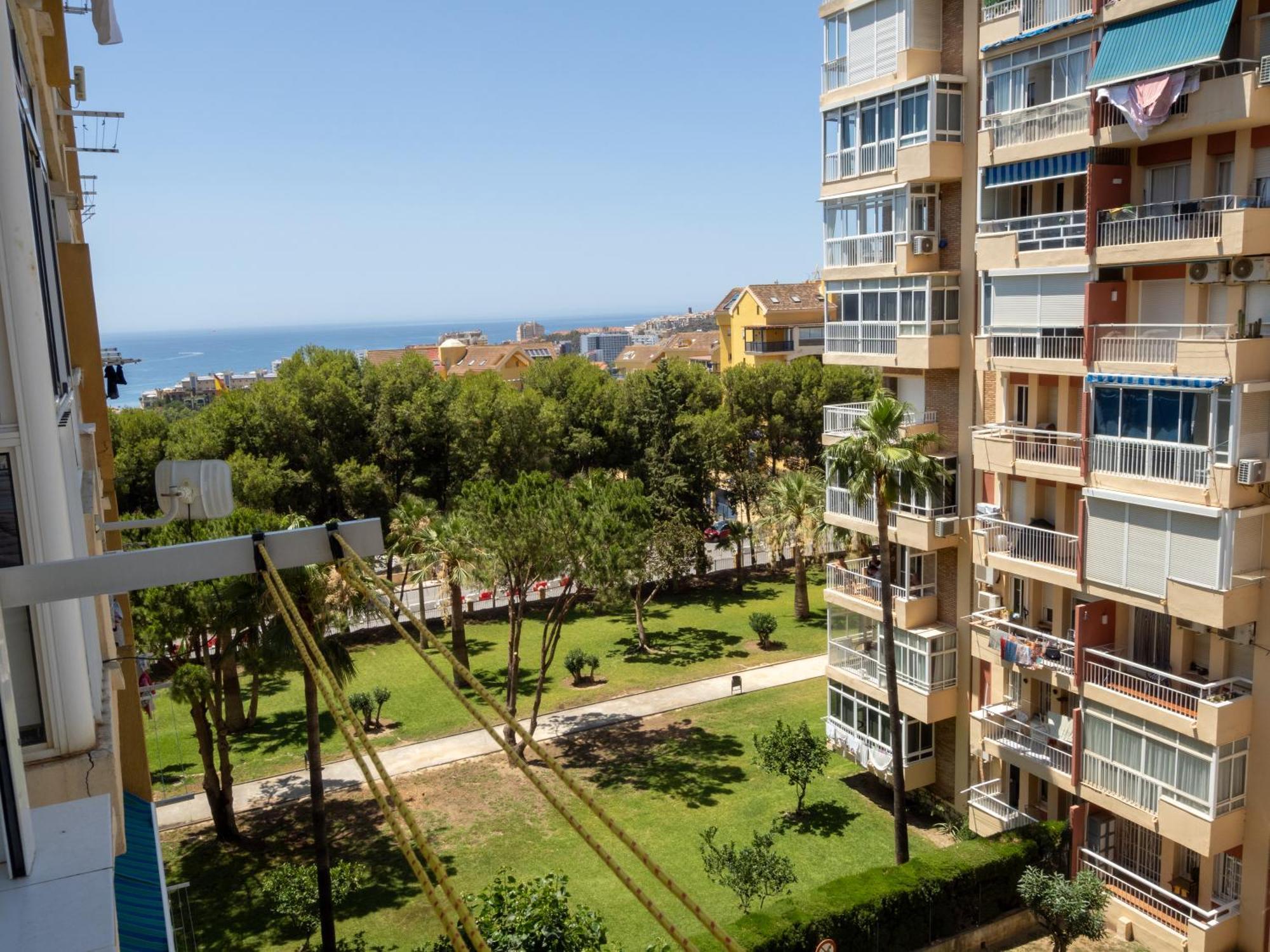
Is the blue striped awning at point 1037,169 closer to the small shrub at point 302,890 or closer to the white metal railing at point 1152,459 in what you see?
the white metal railing at point 1152,459

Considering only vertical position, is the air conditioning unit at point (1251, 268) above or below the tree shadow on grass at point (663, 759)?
above

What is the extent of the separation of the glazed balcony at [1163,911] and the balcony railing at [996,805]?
5.82ft

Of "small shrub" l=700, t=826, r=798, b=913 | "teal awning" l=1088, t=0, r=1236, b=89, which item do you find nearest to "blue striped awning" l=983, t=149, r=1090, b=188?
"teal awning" l=1088, t=0, r=1236, b=89

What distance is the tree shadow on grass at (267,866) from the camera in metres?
20.3

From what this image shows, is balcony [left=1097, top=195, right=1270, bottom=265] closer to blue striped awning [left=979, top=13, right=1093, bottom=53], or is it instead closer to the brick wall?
blue striped awning [left=979, top=13, right=1093, bottom=53]

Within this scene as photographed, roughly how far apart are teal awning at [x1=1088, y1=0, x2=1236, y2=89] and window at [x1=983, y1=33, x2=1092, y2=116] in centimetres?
79

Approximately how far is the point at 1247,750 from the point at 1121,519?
4.41 metres

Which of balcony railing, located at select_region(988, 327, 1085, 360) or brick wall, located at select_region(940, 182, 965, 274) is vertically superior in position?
brick wall, located at select_region(940, 182, 965, 274)

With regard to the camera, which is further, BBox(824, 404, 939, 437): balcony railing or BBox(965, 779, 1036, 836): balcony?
BBox(824, 404, 939, 437): balcony railing

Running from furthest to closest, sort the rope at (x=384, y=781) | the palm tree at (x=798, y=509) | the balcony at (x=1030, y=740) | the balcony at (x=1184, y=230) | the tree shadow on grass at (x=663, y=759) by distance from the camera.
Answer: the palm tree at (x=798, y=509) → the tree shadow on grass at (x=663, y=759) → the balcony at (x=1030, y=740) → the balcony at (x=1184, y=230) → the rope at (x=384, y=781)

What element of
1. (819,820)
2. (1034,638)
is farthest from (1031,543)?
(819,820)

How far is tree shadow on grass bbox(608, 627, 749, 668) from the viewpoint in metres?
37.1

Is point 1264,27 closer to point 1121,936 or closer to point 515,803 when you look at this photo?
point 1121,936

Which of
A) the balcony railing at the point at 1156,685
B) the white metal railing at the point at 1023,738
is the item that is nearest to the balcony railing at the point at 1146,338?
the balcony railing at the point at 1156,685
